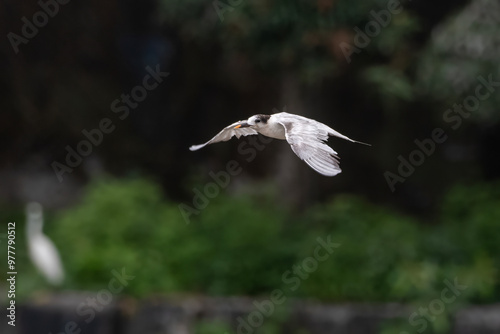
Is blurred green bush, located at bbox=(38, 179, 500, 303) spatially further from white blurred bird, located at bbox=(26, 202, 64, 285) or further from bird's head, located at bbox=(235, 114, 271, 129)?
bird's head, located at bbox=(235, 114, 271, 129)

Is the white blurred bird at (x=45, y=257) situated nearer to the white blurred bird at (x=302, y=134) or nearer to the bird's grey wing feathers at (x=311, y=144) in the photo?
the white blurred bird at (x=302, y=134)

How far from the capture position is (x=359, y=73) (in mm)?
9859

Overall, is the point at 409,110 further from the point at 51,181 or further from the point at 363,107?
the point at 51,181

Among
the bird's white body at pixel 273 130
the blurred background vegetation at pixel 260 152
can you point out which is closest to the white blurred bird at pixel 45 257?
the blurred background vegetation at pixel 260 152

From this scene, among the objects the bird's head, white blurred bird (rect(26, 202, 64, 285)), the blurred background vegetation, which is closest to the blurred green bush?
the blurred background vegetation

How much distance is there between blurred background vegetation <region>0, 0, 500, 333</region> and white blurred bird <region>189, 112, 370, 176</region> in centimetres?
478

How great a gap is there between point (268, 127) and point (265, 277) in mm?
6465

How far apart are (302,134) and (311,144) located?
82mm

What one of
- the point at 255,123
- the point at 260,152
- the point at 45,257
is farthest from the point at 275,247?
the point at 255,123

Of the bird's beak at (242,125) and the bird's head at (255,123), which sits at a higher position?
the bird's beak at (242,125)

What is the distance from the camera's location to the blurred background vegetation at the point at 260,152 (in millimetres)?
7984

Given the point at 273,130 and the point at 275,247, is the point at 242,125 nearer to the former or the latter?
the point at 273,130

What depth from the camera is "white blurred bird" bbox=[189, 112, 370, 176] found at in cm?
191

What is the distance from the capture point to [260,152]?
1216 cm
